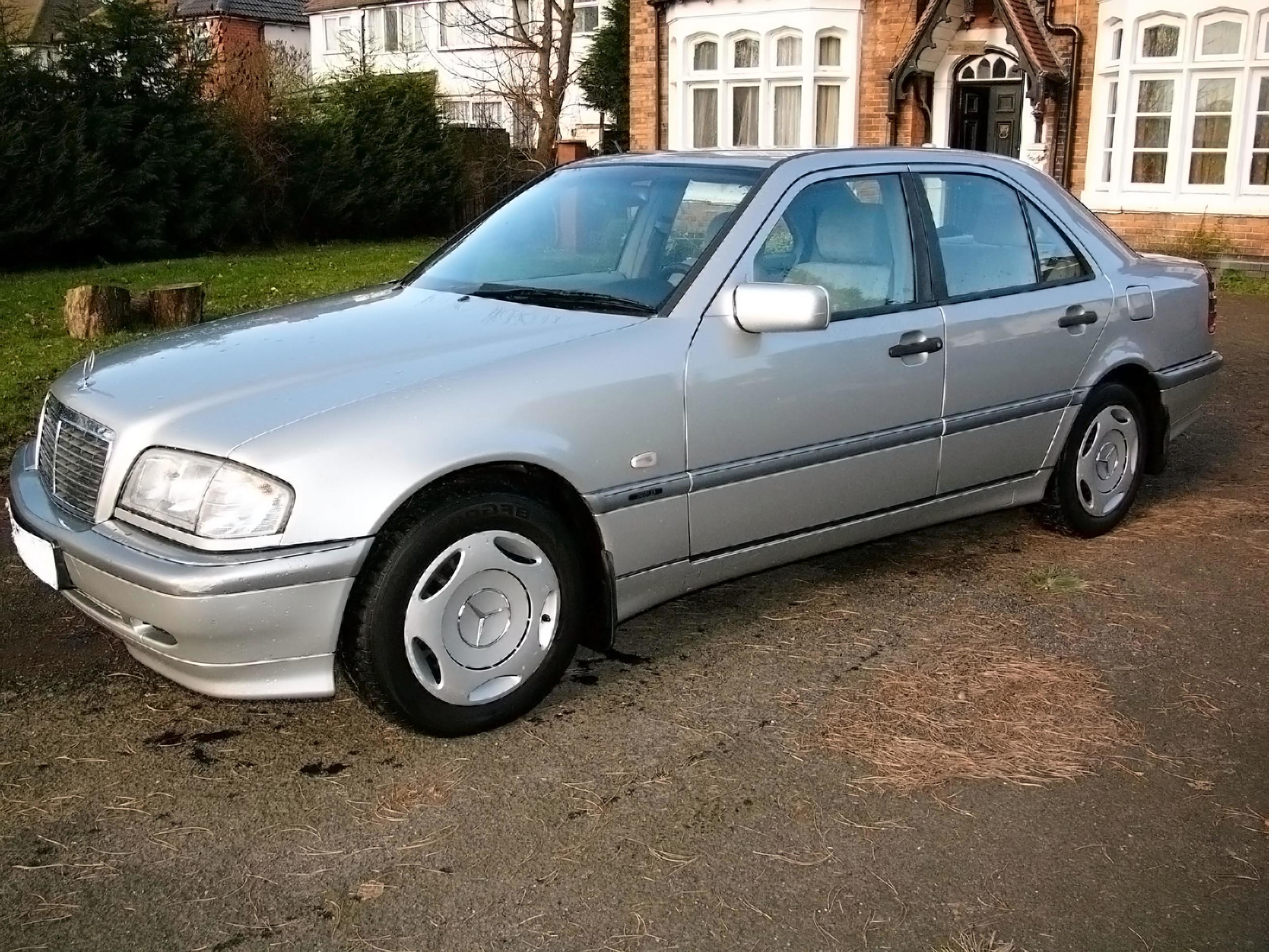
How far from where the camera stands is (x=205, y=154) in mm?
19328

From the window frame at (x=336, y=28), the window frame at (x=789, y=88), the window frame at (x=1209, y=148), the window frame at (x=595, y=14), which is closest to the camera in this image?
the window frame at (x=1209, y=148)

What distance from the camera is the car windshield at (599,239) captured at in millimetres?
4246

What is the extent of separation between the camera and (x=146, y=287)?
14.9 m

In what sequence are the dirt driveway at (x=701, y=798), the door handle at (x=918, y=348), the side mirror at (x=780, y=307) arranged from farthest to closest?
the door handle at (x=918, y=348) → the side mirror at (x=780, y=307) → the dirt driveway at (x=701, y=798)

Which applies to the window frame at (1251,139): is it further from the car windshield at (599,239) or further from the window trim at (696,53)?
the car windshield at (599,239)

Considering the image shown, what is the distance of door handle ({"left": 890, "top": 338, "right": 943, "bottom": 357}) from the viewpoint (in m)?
4.50

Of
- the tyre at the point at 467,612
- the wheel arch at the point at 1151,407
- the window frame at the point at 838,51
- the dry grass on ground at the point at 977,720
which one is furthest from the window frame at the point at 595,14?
the tyre at the point at 467,612

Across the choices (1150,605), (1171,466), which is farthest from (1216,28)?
(1150,605)

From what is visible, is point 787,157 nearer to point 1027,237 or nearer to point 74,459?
point 1027,237

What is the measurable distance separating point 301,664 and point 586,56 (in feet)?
104

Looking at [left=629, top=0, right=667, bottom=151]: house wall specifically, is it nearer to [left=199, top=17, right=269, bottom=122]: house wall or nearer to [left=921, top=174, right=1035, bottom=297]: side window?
[left=199, top=17, right=269, bottom=122]: house wall

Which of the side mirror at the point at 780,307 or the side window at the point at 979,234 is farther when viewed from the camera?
the side window at the point at 979,234

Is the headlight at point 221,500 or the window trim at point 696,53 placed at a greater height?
the window trim at point 696,53

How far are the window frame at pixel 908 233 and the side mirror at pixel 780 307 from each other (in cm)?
19
